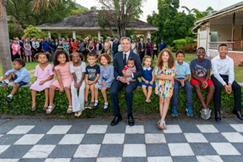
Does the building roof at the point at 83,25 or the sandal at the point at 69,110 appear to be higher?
the building roof at the point at 83,25

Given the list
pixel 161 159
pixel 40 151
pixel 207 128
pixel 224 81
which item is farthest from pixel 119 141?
pixel 224 81

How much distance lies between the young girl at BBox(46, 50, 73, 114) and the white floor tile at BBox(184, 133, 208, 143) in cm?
231

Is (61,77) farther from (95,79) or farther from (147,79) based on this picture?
(147,79)

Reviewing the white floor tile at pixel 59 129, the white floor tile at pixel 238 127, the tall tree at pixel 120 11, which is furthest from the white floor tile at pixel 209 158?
the tall tree at pixel 120 11

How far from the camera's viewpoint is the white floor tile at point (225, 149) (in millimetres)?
2750

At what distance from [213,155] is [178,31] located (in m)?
25.9

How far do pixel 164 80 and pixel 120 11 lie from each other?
11920 millimetres

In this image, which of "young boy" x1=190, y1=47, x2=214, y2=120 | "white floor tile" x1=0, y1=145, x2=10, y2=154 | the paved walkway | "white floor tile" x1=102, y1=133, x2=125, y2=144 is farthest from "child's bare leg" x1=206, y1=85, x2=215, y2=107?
"white floor tile" x1=0, y1=145, x2=10, y2=154

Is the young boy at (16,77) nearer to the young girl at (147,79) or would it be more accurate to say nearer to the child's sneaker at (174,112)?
the young girl at (147,79)

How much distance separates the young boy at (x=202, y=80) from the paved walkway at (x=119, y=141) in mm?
250

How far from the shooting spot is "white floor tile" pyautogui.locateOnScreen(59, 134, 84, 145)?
318 centimetres

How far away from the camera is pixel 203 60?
13.8 feet

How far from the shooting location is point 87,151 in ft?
9.47

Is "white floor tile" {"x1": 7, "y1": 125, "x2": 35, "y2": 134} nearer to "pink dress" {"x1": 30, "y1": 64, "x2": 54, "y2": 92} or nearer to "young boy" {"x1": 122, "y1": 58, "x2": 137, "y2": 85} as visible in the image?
"pink dress" {"x1": 30, "y1": 64, "x2": 54, "y2": 92}
